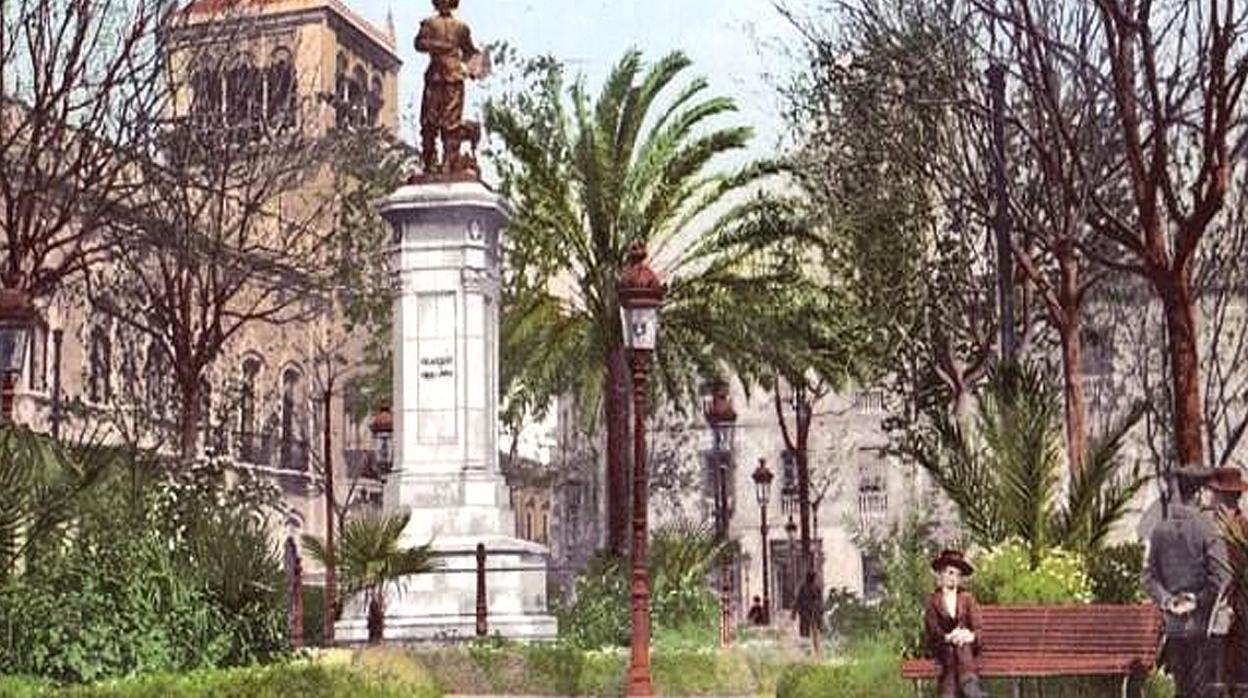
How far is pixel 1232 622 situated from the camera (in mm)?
11086

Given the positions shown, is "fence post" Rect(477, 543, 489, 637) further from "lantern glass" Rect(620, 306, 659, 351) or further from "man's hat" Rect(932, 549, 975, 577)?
"man's hat" Rect(932, 549, 975, 577)

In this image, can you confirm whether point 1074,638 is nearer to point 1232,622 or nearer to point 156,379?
point 1232,622

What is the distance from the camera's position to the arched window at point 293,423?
55.7 meters

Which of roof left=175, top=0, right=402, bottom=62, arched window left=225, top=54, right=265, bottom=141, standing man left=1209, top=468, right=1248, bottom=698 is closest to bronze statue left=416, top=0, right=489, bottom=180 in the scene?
arched window left=225, top=54, right=265, bottom=141

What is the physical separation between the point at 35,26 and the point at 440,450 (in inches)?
289

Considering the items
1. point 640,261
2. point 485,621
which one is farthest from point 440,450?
point 640,261

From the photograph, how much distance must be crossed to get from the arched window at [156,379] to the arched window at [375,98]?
29724mm

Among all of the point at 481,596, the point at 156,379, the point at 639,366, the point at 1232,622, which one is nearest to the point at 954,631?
the point at 1232,622

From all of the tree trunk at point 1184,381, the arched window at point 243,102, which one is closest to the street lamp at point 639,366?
the tree trunk at point 1184,381

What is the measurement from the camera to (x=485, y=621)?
21.6m

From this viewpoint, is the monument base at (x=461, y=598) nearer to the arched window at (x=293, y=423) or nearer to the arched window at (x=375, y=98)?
the arched window at (x=293, y=423)

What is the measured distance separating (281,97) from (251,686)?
78.0 ft

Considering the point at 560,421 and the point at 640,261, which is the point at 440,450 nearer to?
the point at 640,261

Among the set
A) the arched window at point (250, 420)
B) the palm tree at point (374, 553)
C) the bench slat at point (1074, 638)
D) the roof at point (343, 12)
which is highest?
the roof at point (343, 12)
